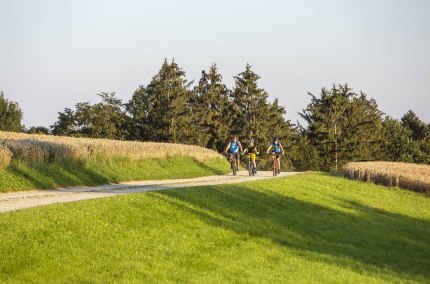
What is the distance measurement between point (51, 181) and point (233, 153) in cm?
1339

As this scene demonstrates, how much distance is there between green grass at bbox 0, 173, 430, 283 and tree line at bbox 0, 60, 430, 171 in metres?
45.6

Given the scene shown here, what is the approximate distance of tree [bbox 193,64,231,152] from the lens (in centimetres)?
7269

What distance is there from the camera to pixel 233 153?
33344mm

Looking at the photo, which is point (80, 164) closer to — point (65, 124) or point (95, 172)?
point (95, 172)

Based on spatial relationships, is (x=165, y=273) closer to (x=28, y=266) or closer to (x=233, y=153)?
(x=28, y=266)

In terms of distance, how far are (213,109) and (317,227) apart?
56116 millimetres

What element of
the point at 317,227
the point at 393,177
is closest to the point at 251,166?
the point at 393,177

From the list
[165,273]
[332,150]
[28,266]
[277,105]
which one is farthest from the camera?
[277,105]

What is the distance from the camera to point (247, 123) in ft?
230

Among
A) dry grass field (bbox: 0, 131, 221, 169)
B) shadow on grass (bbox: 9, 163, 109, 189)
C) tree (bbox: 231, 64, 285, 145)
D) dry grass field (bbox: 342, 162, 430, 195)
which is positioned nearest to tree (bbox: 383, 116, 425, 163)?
tree (bbox: 231, 64, 285, 145)

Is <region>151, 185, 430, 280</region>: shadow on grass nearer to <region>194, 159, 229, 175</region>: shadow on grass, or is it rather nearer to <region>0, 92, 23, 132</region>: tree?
<region>194, 159, 229, 175</region>: shadow on grass

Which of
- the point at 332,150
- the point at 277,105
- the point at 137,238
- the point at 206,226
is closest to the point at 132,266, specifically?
the point at 137,238

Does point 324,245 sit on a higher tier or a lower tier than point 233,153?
lower

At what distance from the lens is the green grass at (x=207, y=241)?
1112cm
